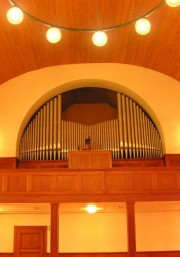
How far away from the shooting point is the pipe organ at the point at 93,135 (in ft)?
41.9

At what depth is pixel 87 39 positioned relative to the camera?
11.9 meters

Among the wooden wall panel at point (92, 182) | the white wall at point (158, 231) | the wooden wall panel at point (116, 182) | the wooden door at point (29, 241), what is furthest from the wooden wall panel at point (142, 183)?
the wooden door at point (29, 241)

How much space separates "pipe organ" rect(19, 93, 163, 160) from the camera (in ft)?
41.9

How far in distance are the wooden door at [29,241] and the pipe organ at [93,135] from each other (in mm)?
2363

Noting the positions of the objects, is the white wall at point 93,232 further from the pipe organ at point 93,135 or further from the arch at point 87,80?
the arch at point 87,80

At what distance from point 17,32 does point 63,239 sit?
22.2 feet

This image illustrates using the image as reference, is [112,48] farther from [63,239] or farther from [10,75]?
[63,239]

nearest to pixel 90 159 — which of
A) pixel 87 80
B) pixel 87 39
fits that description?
pixel 87 80

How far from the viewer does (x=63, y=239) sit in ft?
42.1

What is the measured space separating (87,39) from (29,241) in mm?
6800

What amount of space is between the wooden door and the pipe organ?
236cm

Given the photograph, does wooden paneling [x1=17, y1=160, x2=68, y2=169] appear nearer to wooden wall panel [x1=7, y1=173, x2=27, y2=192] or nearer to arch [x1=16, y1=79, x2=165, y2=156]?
arch [x1=16, y1=79, x2=165, y2=156]

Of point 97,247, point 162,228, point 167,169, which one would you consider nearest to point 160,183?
point 167,169

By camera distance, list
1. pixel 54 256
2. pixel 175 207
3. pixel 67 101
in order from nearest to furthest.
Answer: pixel 54 256, pixel 175 207, pixel 67 101
